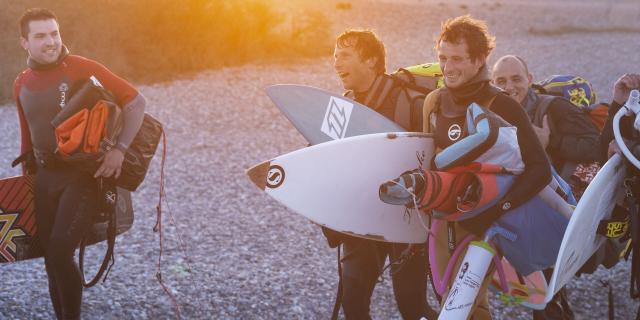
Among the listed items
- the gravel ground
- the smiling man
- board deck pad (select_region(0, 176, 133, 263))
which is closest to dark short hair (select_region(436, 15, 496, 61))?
the smiling man

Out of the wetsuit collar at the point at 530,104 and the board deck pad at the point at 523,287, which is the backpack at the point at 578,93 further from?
the board deck pad at the point at 523,287

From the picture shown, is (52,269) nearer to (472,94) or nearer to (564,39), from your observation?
(472,94)

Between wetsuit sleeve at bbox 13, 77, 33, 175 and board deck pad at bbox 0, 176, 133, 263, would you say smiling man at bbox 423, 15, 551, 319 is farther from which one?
wetsuit sleeve at bbox 13, 77, 33, 175

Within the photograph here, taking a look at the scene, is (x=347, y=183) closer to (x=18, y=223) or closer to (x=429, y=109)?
(x=429, y=109)

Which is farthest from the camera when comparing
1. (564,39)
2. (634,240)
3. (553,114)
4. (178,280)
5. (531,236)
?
(564,39)

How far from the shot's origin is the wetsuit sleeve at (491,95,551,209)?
3055 millimetres

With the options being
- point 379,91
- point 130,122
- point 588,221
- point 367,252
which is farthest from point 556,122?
point 130,122

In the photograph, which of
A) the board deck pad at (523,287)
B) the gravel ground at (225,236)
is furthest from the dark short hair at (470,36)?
the gravel ground at (225,236)

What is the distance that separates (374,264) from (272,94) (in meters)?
1.36

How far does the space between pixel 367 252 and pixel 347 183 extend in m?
0.39

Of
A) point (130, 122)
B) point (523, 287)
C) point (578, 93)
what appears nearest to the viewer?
point (523, 287)

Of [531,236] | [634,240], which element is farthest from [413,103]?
[634,240]

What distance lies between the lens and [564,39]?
930 inches

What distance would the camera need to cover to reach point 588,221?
336 cm
